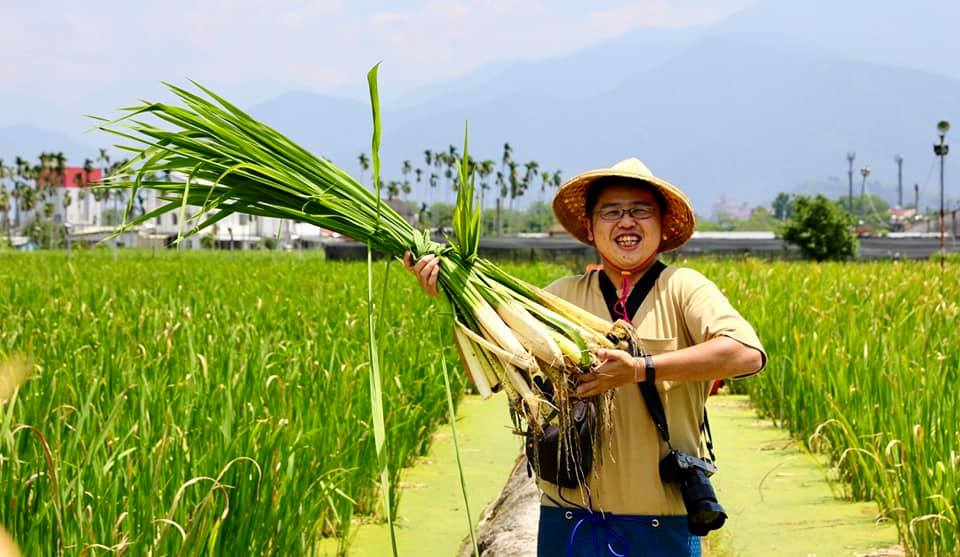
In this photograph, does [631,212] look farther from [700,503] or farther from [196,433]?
[196,433]

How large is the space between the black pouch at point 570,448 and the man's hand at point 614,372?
84mm

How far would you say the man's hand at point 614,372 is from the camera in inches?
78.5

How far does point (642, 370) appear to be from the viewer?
201cm

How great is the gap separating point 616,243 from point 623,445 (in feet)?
1.30

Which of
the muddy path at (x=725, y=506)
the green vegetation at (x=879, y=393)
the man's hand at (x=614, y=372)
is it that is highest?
the man's hand at (x=614, y=372)

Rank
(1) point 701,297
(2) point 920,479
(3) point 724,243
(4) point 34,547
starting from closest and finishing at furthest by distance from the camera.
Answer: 1. (1) point 701,297
2. (4) point 34,547
3. (2) point 920,479
4. (3) point 724,243

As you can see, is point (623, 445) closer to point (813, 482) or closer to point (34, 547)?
point (34, 547)

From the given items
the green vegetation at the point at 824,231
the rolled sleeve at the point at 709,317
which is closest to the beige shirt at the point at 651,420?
the rolled sleeve at the point at 709,317

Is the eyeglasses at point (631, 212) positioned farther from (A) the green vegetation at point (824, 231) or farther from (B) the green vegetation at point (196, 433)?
(A) the green vegetation at point (824, 231)

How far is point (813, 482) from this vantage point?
4691mm

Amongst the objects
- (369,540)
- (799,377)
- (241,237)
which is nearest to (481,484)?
(369,540)

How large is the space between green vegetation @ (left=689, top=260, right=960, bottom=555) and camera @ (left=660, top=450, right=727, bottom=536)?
1092 millimetres

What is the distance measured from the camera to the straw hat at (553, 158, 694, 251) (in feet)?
7.16

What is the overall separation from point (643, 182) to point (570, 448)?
1.80 ft
